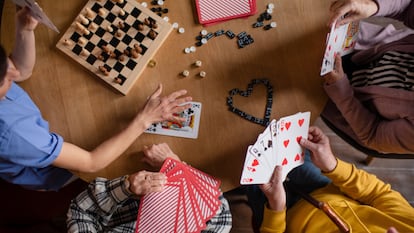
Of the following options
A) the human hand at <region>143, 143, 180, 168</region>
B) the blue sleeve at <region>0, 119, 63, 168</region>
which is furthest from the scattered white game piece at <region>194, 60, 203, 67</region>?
the blue sleeve at <region>0, 119, 63, 168</region>

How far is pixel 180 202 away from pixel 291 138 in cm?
43

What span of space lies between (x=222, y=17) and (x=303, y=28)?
295 mm

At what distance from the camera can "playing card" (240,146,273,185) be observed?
1.22m

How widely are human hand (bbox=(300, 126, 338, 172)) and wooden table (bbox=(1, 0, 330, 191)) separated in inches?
4.0

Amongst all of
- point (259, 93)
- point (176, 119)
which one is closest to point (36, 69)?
point (176, 119)

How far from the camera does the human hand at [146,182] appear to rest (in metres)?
1.25

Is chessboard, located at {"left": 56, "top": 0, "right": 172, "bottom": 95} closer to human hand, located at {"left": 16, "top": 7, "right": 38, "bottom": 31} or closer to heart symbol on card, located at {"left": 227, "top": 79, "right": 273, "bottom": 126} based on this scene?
human hand, located at {"left": 16, "top": 7, "right": 38, "bottom": 31}

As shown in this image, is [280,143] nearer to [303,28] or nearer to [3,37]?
[303,28]

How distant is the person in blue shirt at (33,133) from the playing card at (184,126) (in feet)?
0.09

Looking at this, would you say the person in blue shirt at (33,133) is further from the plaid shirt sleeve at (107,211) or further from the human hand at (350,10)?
the human hand at (350,10)

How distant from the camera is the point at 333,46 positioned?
1286mm

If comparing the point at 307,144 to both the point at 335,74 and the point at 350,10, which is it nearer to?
the point at 335,74

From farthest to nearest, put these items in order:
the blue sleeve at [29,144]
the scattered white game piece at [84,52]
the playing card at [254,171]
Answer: the scattered white game piece at [84,52] < the playing card at [254,171] < the blue sleeve at [29,144]

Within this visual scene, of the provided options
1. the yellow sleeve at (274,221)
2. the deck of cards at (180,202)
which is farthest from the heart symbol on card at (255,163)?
the yellow sleeve at (274,221)
